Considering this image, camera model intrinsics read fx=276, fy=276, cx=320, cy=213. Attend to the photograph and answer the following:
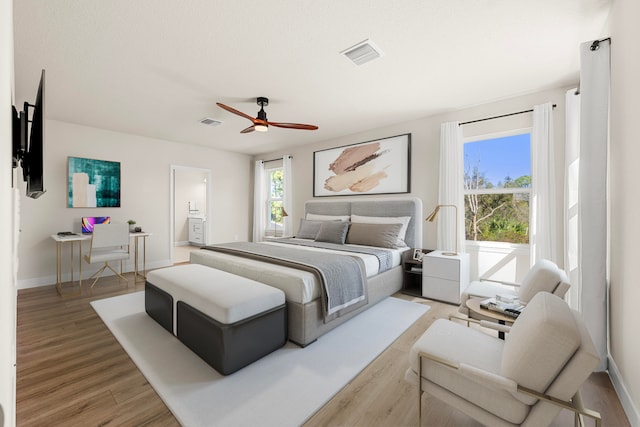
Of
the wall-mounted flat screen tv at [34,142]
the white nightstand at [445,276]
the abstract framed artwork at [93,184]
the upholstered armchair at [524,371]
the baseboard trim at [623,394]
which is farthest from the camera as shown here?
the abstract framed artwork at [93,184]

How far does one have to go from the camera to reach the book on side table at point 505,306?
6.25 ft

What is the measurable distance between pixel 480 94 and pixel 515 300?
254 centimetres

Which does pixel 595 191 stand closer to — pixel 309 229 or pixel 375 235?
pixel 375 235

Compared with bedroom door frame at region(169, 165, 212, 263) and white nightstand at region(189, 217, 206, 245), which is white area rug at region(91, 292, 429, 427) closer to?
bedroom door frame at region(169, 165, 212, 263)

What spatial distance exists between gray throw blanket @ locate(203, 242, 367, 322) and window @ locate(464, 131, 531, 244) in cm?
208

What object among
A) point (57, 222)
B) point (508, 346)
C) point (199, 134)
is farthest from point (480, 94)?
point (57, 222)

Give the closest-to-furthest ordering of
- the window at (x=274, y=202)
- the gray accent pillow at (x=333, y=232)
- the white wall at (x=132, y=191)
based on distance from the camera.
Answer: the white wall at (x=132, y=191)
the gray accent pillow at (x=333, y=232)
the window at (x=274, y=202)

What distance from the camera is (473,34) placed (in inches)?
87.9

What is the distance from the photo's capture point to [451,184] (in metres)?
3.84

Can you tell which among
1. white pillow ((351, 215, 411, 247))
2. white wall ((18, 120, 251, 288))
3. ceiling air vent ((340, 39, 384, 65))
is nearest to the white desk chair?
white wall ((18, 120, 251, 288))

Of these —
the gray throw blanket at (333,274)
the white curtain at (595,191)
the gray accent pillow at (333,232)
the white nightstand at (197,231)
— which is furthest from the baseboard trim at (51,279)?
the white curtain at (595,191)

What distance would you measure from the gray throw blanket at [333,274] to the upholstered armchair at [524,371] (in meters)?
1.06

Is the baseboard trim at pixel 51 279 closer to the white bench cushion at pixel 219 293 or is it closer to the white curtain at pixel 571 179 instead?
the white bench cushion at pixel 219 293

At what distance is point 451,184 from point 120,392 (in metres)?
4.06
